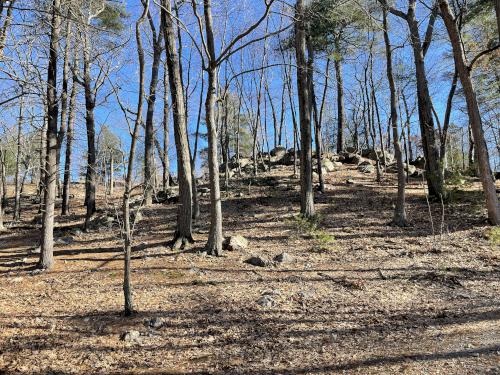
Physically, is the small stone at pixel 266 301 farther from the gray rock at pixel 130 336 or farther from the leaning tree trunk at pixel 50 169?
the leaning tree trunk at pixel 50 169

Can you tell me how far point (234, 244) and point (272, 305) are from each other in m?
3.17

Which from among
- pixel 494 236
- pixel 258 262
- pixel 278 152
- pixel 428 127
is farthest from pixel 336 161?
pixel 258 262

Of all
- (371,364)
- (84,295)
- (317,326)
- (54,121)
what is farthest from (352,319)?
(54,121)

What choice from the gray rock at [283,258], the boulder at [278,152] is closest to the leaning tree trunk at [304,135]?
the gray rock at [283,258]

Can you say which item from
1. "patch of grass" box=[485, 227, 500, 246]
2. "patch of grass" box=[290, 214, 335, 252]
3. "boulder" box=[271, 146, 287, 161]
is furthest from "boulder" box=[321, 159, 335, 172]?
"patch of grass" box=[485, 227, 500, 246]

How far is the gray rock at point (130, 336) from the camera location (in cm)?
464

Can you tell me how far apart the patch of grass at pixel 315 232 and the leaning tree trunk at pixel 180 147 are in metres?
3.03

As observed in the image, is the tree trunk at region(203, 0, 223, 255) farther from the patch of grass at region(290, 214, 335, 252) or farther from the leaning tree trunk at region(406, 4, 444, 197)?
the leaning tree trunk at region(406, 4, 444, 197)

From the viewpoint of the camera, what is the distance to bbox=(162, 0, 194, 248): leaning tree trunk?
8.79 m

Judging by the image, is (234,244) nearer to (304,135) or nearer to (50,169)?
(50,169)

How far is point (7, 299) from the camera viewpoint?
6090 millimetres

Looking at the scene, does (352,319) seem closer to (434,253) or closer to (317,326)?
(317,326)

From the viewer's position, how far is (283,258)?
775cm

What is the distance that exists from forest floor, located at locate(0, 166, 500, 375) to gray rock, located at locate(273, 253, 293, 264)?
0.09 m
